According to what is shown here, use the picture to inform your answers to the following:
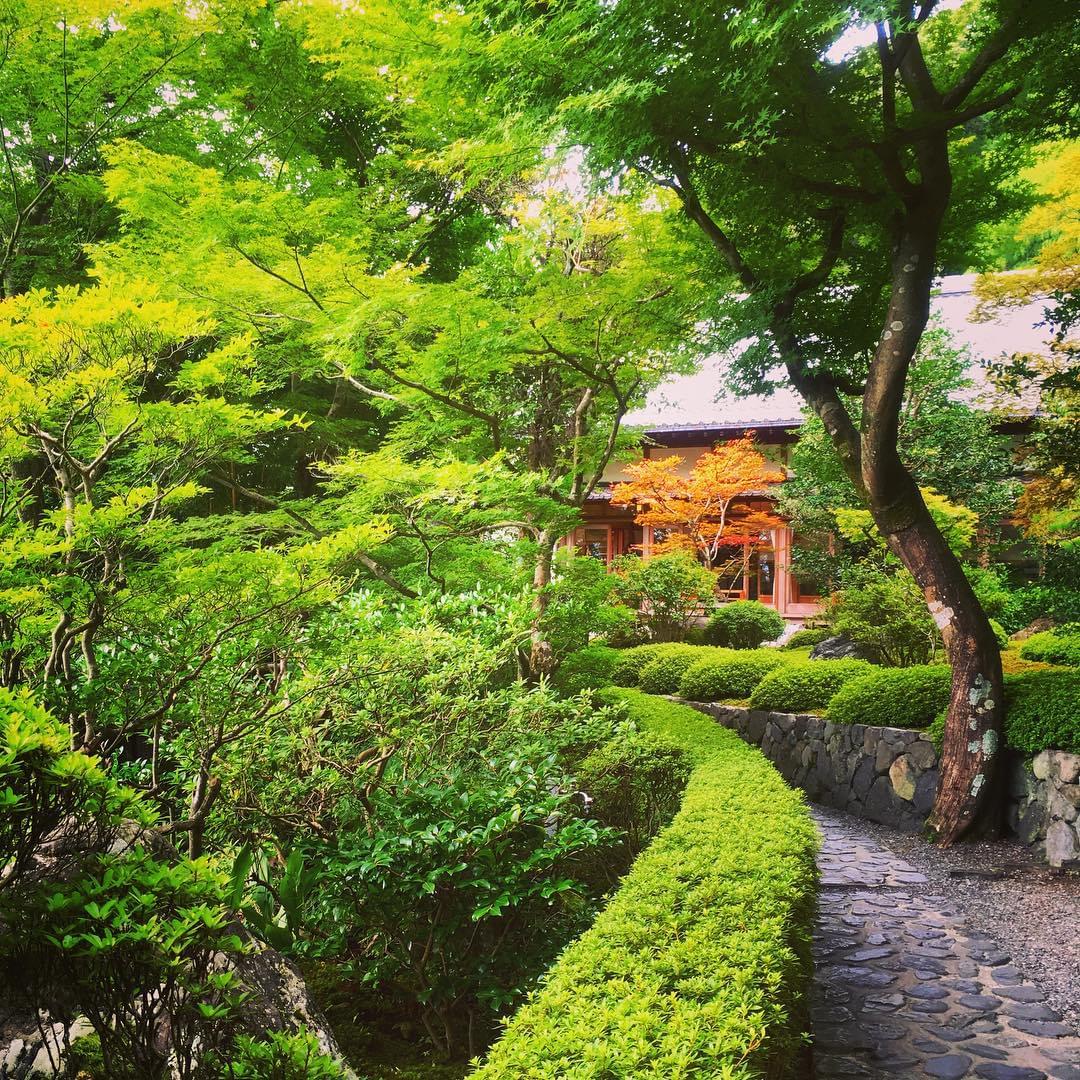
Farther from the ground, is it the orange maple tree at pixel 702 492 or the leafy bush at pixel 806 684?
the orange maple tree at pixel 702 492

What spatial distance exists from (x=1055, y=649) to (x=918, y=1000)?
820 cm

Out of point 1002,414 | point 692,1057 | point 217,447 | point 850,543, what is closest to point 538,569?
point 217,447

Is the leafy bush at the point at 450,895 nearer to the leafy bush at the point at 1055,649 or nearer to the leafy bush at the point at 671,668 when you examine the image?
the leafy bush at the point at 671,668

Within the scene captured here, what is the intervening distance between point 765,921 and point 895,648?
338 inches

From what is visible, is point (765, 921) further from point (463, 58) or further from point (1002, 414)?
point (1002, 414)

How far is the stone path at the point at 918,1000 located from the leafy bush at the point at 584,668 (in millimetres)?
2748

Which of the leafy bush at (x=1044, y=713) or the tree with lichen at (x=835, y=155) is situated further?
the leafy bush at (x=1044, y=713)

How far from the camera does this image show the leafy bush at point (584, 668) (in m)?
7.56

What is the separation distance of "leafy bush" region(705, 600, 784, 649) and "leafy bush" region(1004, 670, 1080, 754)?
855 centimetres

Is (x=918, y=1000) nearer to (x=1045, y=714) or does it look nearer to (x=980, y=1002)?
(x=980, y=1002)

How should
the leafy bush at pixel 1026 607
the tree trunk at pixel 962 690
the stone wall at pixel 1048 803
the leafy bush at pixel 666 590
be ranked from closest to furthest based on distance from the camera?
the stone wall at pixel 1048 803 < the tree trunk at pixel 962 690 < the leafy bush at pixel 1026 607 < the leafy bush at pixel 666 590

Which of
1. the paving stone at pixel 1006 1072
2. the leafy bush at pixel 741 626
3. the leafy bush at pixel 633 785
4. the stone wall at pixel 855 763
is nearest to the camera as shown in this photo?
the paving stone at pixel 1006 1072

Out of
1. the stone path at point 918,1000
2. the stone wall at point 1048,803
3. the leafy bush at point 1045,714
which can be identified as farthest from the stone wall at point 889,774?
the stone path at point 918,1000

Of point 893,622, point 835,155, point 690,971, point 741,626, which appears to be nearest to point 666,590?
point 741,626
